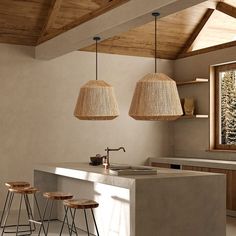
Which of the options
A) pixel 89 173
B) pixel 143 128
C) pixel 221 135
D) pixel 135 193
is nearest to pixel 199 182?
pixel 135 193

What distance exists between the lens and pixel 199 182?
16.2 feet

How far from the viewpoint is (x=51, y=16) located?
7617mm

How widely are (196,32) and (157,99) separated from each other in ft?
14.1

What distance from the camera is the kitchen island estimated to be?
4617 millimetres

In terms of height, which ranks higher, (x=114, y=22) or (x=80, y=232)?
(x=114, y=22)

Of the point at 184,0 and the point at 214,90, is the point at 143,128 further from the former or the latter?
the point at 184,0

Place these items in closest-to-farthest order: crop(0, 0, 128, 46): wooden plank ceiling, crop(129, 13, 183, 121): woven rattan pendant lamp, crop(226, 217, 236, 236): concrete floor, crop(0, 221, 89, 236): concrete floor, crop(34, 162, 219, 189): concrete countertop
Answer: crop(34, 162, 219, 189): concrete countertop → crop(129, 13, 183, 121): woven rattan pendant lamp → crop(0, 221, 89, 236): concrete floor → crop(226, 217, 236, 236): concrete floor → crop(0, 0, 128, 46): wooden plank ceiling

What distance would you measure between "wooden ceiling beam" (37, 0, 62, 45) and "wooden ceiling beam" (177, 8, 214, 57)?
278cm

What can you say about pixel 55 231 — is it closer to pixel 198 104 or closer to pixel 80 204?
pixel 80 204

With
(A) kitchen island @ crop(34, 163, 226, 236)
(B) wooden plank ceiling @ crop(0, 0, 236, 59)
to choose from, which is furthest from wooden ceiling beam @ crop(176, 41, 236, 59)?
(A) kitchen island @ crop(34, 163, 226, 236)

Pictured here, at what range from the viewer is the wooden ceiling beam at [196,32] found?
8570 mm

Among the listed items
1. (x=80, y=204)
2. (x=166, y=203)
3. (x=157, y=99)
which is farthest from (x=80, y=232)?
(x=157, y=99)

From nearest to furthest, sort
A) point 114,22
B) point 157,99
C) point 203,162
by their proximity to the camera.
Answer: point 157,99 → point 114,22 → point 203,162

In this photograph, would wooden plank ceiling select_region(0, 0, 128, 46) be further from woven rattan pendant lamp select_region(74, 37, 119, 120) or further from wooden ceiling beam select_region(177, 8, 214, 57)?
wooden ceiling beam select_region(177, 8, 214, 57)
